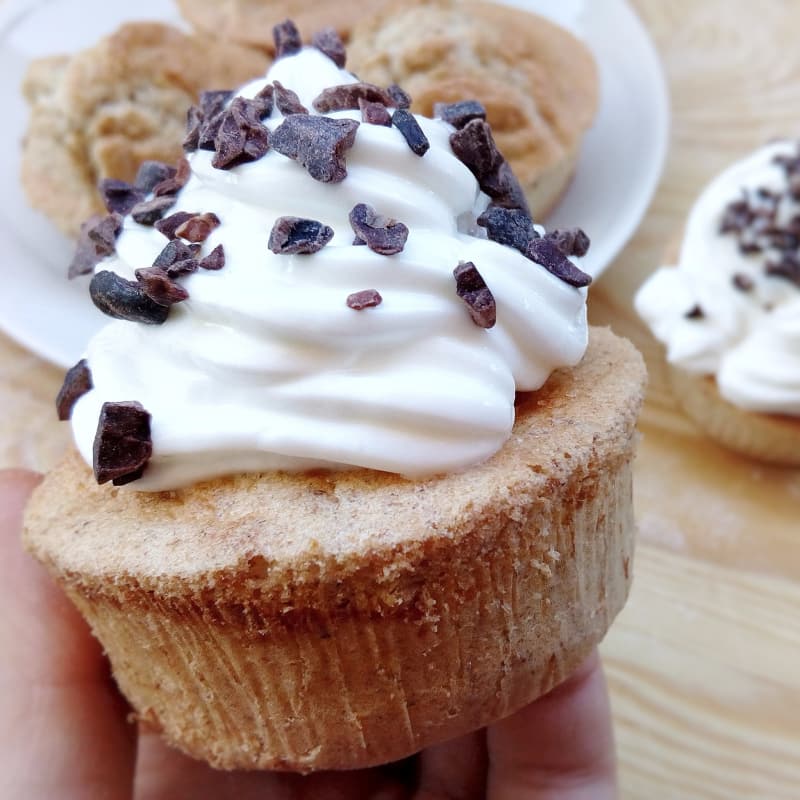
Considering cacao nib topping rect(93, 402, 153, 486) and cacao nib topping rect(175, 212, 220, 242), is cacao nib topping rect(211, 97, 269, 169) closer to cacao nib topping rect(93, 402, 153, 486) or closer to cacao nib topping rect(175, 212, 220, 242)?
cacao nib topping rect(175, 212, 220, 242)

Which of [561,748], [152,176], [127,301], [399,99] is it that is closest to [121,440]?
[127,301]

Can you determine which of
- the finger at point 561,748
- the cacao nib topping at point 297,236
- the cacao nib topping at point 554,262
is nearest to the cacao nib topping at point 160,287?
the cacao nib topping at point 297,236

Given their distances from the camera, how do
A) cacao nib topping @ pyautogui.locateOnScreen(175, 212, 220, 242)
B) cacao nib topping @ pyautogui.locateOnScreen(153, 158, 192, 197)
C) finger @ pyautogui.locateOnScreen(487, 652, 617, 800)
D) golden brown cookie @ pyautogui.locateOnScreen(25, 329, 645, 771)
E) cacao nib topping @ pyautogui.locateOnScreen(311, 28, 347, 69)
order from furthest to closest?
finger @ pyautogui.locateOnScreen(487, 652, 617, 800) < cacao nib topping @ pyautogui.locateOnScreen(311, 28, 347, 69) < cacao nib topping @ pyautogui.locateOnScreen(153, 158, 192, 197) < cacao nib topping @ pyautogui.locateOnScreen(175, 212, 220, 242) < golden brown cookie @ pyautogui.locateOnScreen(25, 329, 645, 771)

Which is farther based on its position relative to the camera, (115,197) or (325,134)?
(115,197)

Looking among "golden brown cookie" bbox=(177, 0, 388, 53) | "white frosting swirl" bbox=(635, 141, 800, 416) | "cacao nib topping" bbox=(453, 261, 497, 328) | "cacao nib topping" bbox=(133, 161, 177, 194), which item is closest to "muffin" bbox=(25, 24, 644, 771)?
"cacao nib topping" bbox=(453, 261, 497, 328)

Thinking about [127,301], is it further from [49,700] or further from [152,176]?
[49,700]

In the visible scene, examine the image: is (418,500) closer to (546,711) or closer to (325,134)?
(325,134)

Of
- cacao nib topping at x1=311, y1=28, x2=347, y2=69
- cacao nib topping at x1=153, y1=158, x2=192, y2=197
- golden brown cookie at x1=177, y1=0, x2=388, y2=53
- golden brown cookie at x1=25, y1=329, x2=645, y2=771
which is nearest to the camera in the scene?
golden brown cookie at x1=25, y1=329, x2=645, y2=771

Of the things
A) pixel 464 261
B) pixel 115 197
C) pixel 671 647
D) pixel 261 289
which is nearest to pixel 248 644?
pixel 261 289
